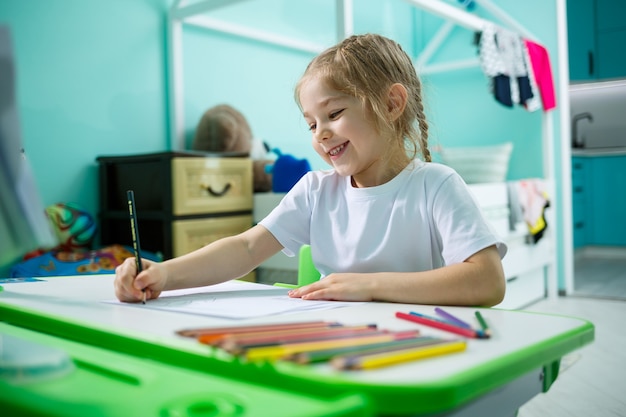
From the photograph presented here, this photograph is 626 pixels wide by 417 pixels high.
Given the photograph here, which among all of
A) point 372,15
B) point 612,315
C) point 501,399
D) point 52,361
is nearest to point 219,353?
point 52,361

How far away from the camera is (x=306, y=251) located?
1167 millimetres

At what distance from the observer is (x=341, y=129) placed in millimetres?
1038

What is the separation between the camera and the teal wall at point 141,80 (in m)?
2.30

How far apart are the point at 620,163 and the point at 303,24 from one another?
2743 mm

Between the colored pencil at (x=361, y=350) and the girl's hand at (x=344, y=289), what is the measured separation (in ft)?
0.88

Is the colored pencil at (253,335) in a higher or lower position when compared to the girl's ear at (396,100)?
lower

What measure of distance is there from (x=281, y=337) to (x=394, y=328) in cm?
14

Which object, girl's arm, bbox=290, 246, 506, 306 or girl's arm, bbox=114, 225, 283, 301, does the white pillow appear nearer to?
girl's arm, bbox=114, 225, 283, 301

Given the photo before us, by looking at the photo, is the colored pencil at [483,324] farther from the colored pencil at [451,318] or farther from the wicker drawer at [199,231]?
the wicker drawer at [199,231]

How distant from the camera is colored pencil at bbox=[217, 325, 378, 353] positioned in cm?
47

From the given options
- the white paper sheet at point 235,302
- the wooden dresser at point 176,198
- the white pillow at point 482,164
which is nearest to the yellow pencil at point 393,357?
the white paper sheet at point 235,302

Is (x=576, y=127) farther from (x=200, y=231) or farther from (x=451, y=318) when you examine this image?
(x=451, y=318)

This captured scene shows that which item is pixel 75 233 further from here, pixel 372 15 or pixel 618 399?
pixel 372 15

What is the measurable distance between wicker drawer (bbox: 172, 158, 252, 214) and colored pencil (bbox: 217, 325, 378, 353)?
1778mm
